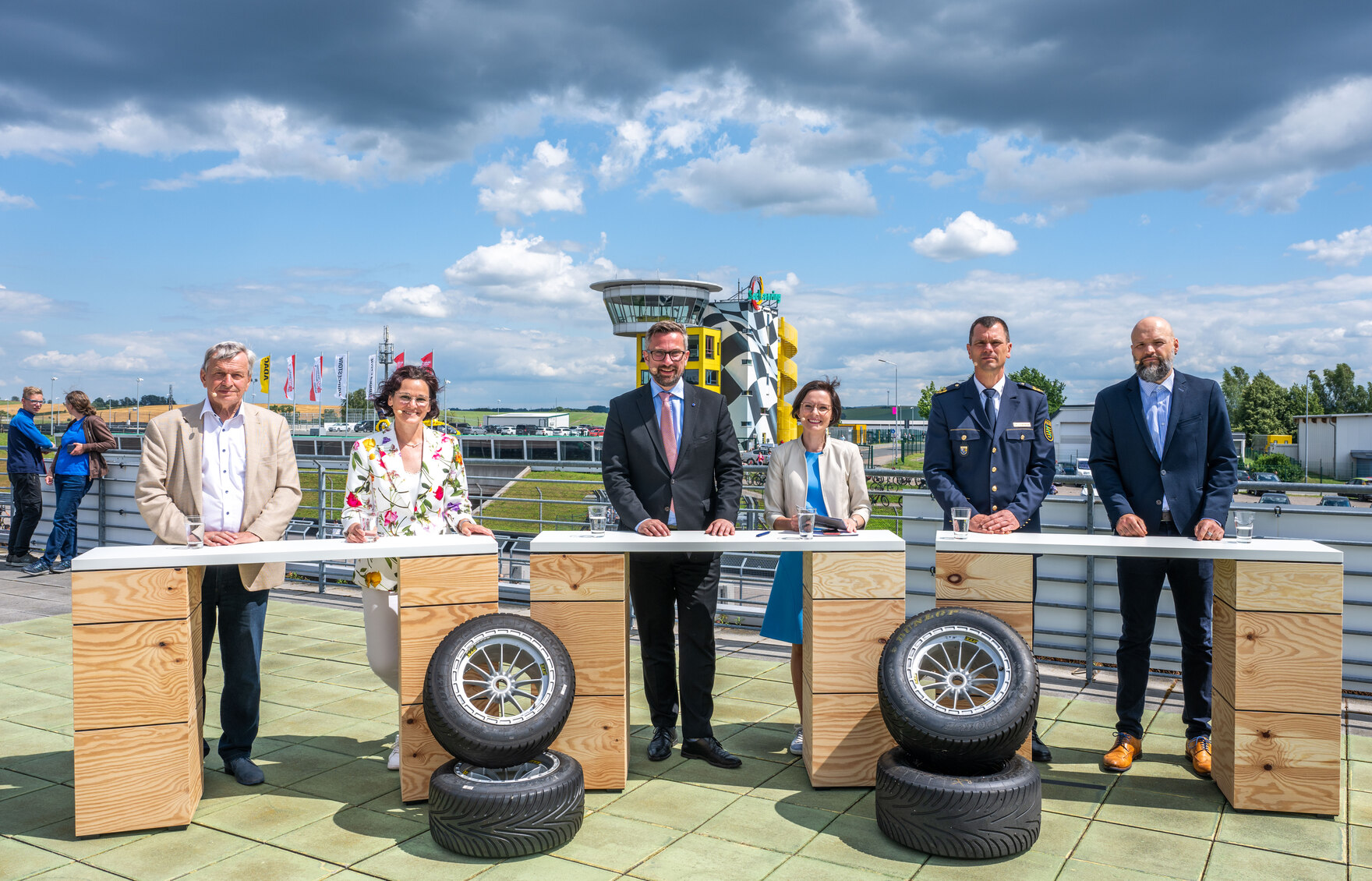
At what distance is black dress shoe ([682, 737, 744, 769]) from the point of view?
4180 mm

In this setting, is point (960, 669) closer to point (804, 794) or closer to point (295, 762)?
point (804, 794)

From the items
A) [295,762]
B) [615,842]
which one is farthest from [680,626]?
[295,762]

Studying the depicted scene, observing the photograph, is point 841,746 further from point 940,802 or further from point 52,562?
point 52,562

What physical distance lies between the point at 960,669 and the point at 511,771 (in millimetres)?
1778

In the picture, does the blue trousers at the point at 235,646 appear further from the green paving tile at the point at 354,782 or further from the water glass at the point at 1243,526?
the water glass at the point at 1243,526

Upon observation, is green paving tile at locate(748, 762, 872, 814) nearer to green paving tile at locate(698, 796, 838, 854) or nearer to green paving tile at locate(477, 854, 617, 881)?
green paving tile at locate(698, 796, 838, 854)

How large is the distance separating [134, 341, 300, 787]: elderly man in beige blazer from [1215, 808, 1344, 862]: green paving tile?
13.3 feet

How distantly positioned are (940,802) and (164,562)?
3072 mm

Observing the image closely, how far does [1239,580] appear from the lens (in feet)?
12.0

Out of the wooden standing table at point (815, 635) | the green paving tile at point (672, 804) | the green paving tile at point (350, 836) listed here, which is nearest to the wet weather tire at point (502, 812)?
the green paving tile at point (350, 836)

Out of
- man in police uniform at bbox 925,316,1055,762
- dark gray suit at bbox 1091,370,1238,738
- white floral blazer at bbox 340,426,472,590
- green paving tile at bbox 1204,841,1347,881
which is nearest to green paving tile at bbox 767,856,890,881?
green paving tile at bbox 1204,841,1347,881

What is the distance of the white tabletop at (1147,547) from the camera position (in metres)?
3.63

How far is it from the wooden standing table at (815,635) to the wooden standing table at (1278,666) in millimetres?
700

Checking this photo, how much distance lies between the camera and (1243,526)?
378cm
